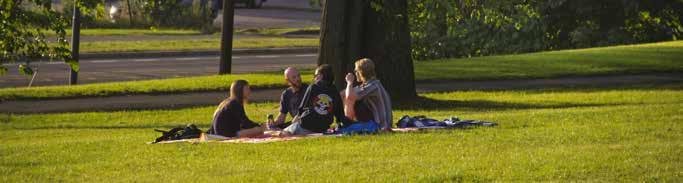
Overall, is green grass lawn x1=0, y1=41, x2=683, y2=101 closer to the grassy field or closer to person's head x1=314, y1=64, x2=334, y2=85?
the grassy field

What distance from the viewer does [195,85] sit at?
1009 inches

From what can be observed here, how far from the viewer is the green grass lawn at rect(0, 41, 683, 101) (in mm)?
24938

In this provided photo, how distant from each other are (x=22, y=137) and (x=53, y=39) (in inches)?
852

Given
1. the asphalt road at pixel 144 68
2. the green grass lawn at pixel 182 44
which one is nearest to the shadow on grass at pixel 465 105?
the asphalt road at pixel 144 68

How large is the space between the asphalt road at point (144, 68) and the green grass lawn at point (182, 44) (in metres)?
1.09

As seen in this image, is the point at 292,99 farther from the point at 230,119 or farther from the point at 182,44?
the point at 182,44

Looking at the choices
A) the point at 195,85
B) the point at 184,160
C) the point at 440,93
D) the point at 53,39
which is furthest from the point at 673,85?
the point at 53,39

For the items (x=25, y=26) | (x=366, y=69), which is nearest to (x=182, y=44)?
(x=366, y=69)

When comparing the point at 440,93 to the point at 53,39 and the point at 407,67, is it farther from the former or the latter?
the point at 53,39

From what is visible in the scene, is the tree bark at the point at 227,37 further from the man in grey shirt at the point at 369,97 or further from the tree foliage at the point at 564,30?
the man in grey shirt at the point at 369,97

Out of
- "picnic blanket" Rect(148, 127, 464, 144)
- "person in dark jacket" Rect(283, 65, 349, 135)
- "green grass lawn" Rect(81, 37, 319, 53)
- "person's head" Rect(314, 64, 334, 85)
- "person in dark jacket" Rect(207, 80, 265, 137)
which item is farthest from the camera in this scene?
"green grass lawn" Rect(81, 37, 319, 53)

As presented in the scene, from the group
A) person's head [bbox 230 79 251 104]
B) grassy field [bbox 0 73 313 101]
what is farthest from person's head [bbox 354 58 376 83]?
grassy field [bbox 0 73 313 101]

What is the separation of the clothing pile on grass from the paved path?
698cm

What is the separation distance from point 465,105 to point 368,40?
5.51 feet
